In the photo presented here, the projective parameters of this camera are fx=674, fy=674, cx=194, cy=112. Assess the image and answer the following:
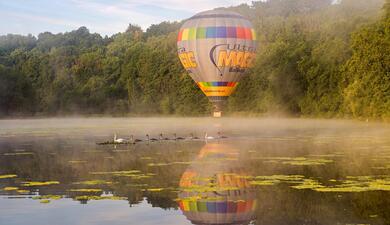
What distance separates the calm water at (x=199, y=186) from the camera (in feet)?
50.2

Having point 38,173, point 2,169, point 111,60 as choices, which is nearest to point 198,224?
point 38,173

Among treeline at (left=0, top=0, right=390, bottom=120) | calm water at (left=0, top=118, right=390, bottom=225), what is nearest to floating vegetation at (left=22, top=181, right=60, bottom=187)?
calm water at (left=0, top=118, right=390, bottom=225)

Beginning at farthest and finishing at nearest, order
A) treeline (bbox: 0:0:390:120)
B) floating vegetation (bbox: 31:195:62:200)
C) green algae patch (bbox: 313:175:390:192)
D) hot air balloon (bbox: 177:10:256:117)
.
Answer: hot air balloon (bbox: 177:10:256:117) → treeline (bbox: 0:0:390:120) → green algae patch (bbox: 313:175:390:192) → floating vegetation (bbox: 31:195:62:200)

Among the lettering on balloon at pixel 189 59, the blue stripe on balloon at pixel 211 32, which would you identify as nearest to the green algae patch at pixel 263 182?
the blue stripe on balloon at pixel 211 32

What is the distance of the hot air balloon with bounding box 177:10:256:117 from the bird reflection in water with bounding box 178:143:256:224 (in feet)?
138

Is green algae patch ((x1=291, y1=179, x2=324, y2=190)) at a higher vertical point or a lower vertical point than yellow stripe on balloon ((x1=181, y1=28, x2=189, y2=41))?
lower

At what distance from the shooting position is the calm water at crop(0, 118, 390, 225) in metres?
15.3

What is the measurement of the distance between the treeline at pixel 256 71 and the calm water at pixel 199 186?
34381 millimetres

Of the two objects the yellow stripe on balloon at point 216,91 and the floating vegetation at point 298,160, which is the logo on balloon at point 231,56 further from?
the floating vegetation at point 298,160

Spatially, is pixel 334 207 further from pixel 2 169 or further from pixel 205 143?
pixel 205 143

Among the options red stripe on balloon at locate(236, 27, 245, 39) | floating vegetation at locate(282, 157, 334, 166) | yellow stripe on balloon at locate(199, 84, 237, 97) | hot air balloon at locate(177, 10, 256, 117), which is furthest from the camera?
yellow stripe on balloon at locate(199, 84, 237, 97)

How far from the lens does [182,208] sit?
16250mm

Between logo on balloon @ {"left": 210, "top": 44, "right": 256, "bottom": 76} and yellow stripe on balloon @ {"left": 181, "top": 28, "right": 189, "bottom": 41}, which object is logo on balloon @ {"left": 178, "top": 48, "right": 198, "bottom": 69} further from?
logo on balloon @ {"left": 210, "top": 44, "right": 256, "bottom": 76}

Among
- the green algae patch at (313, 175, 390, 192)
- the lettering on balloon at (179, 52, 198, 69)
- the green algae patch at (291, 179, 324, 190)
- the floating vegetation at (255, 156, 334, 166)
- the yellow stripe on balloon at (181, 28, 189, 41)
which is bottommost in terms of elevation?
the floating vegetation at (255, 156, 334, 166)
